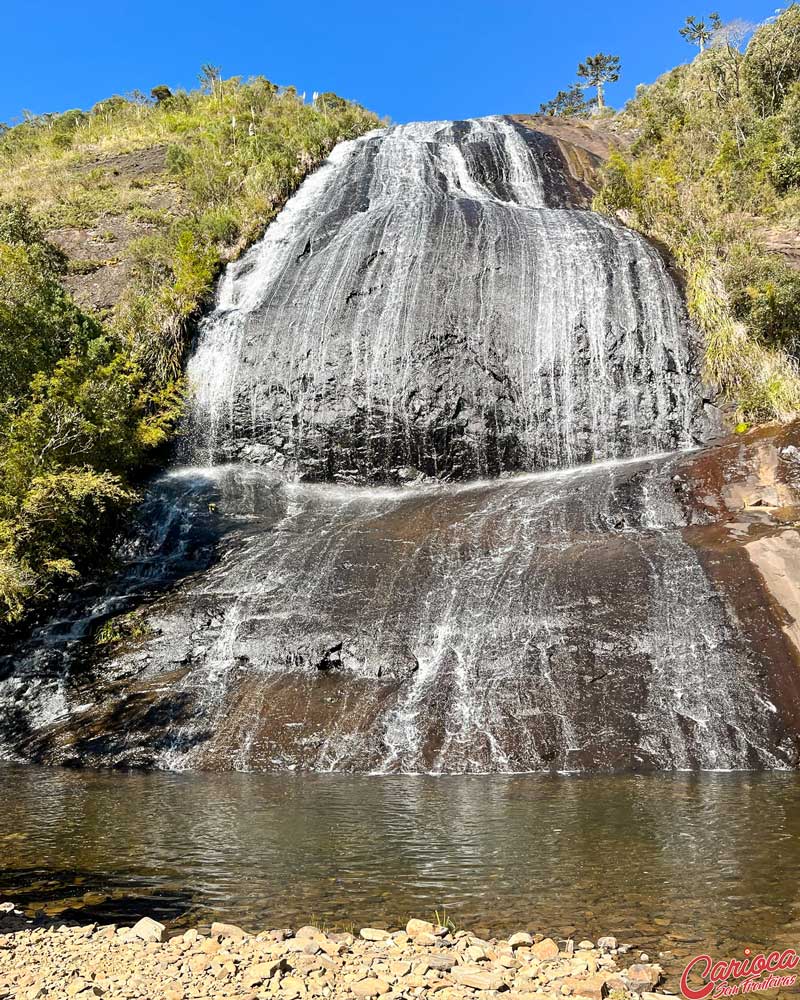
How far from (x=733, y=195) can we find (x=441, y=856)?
2621cm

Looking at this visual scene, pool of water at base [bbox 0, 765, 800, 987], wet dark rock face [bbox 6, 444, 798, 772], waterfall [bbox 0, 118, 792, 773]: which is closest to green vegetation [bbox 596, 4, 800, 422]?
waterfall [bbox 0, 118, 792, 773]

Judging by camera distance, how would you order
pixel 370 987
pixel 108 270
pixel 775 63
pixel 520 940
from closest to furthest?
pixel 370 987, pixel 520 940, pixel 108 270, pixel 775 63

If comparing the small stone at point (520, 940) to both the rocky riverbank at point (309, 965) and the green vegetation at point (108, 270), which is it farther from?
the green vegetation at point (108, 270)

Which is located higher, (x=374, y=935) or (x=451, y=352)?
(x=451, y=352)

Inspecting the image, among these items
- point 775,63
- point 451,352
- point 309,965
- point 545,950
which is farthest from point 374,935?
point 775,63

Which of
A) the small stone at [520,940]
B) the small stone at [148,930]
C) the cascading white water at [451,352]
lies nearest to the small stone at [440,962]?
the small stone at [520,940]

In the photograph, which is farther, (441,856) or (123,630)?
(123,630)

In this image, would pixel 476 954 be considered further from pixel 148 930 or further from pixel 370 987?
pixel 148 930

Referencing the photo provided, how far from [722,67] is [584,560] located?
28585mm

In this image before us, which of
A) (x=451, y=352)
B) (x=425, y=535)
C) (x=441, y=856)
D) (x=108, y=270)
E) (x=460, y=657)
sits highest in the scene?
(x=108, y=270)

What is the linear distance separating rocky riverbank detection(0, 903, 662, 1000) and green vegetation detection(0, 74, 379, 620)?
8.69m

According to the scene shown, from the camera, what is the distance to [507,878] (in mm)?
5754

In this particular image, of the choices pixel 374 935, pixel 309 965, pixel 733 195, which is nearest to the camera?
pixel 309 965

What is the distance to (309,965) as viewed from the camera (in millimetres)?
4207
